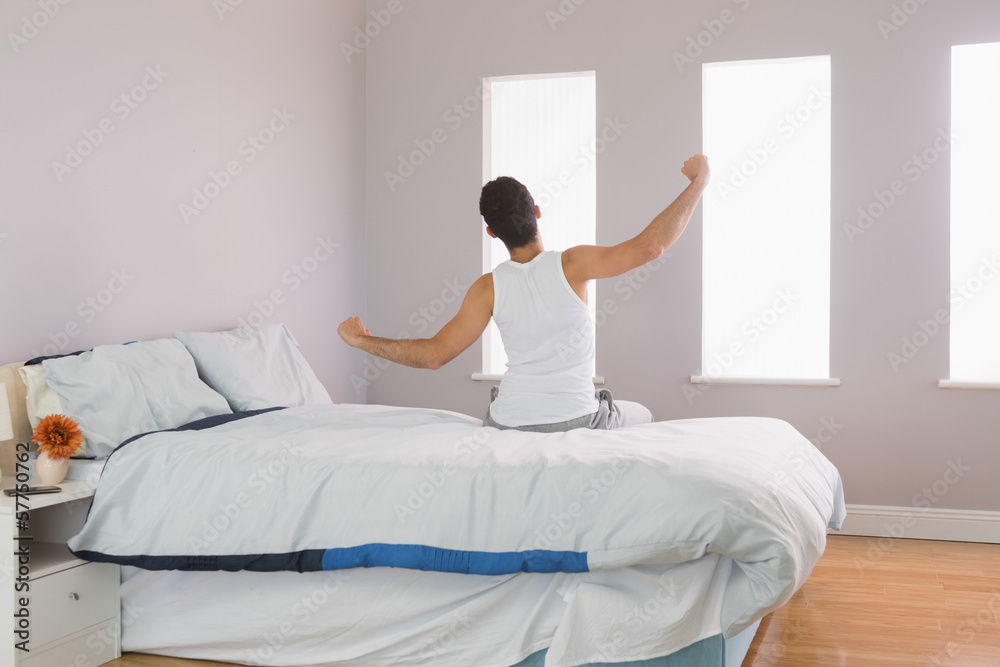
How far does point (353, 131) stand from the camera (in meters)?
4.72

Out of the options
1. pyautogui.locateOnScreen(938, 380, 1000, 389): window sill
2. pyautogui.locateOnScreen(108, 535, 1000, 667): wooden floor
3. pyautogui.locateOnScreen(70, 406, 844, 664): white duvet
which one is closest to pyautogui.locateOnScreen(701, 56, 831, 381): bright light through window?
pyautogui.locateOnScreen(938, 380, 1000, 389): window sill

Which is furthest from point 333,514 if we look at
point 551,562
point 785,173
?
point 785,173

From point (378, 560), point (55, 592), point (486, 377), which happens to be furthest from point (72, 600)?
point (486, 377)

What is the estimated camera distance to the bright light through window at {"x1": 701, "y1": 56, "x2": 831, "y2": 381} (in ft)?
14.0

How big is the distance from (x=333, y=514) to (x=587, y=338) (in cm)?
96

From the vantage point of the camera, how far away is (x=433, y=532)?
2051mm

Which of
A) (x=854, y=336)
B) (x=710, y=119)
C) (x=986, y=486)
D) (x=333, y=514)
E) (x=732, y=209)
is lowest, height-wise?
(x=986, y=486)

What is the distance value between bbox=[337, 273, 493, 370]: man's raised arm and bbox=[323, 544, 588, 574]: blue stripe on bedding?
0.64m

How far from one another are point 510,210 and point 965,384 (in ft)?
8.66

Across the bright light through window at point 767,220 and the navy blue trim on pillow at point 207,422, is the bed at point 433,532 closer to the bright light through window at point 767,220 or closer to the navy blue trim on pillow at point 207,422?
the navy blue trim on pillow at point 207,422

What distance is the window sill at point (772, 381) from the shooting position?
13.6 ft

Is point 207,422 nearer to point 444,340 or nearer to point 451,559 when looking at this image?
point 444,340

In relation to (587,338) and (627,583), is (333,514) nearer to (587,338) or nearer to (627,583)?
(627,583)

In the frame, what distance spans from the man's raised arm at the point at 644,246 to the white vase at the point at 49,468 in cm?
155
